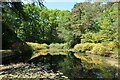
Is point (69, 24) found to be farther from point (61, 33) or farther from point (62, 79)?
point (62, 79)

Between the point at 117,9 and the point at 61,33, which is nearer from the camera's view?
the point at 117,9

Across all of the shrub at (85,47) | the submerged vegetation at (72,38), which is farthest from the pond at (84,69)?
the shrub at (85,47)

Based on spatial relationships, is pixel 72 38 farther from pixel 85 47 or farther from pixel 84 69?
pixel 84 69

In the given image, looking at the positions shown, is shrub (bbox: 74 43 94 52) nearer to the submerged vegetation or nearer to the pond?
the submerged vegetation

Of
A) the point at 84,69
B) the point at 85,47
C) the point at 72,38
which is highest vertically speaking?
the point at 72,38

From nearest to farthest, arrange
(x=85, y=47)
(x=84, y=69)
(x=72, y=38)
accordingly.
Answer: (x=84, y=69), (x=85, y=47), (x=72, y=38)

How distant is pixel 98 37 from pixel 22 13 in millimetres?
22726

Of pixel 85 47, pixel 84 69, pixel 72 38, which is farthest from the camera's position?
pixel 72 38

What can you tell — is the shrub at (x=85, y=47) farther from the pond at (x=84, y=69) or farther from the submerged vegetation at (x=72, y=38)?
the pond at (x=84, y=69)

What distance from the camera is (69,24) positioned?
130ft

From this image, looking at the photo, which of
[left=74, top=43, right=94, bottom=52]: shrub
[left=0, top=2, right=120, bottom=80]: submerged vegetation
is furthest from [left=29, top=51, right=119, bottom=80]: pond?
[left=74, top=43, right=94, bottom=52]: shrub

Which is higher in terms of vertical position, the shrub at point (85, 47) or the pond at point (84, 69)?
the shrub at point (85, 47)

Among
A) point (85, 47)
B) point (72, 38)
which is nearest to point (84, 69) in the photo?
point (85, 47)

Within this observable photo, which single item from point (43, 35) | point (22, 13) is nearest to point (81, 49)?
point (43, 35)
